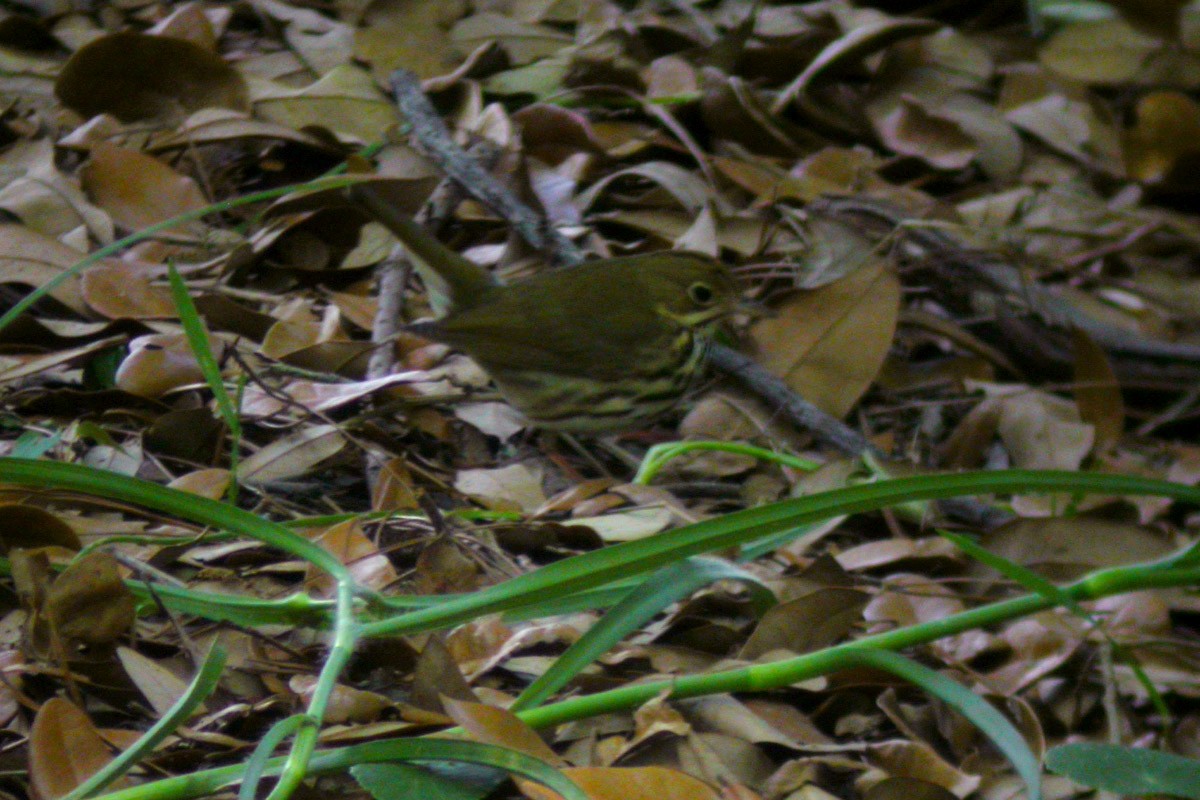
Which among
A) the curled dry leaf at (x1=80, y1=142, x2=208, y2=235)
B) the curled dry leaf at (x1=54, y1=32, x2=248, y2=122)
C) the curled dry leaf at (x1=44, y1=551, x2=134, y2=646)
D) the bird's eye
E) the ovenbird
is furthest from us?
the curled dry leaf at (x1=54, y1=32, x2=248, y2=122)

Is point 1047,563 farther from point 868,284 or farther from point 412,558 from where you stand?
point 412,558

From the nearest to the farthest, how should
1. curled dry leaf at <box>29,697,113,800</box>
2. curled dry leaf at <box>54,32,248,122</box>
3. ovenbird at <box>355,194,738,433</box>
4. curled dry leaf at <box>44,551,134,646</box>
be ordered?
curled dry leaf at <box>29,697,113,800</box> < curled dry leaf at <box>44,551,134,646</box> < ovenbird at <box>355,194,738,433</box> < curled dry leaf at <box>54,32,248,122</box>

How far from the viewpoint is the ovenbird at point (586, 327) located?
115 inches

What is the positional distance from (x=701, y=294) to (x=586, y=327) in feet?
1.04

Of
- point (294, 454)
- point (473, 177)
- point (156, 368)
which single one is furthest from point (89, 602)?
point (473, 177)

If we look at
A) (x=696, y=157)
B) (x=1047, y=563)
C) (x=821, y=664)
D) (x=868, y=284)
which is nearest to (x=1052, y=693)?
(x=1047, y=563)

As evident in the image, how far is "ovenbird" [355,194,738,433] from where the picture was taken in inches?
115

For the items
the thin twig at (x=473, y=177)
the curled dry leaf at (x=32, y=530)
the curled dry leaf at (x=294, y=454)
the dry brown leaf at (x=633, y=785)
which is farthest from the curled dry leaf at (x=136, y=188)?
the dry brown leaf at (x=633, y=785)

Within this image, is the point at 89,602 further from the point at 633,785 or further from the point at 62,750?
the point at 633,785

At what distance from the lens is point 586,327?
3184mm

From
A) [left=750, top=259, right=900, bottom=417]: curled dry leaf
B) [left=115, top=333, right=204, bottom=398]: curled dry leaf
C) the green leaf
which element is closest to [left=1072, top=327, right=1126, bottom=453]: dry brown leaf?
[left=750, top=259, right=900, bottom=417]: curled dry leaf

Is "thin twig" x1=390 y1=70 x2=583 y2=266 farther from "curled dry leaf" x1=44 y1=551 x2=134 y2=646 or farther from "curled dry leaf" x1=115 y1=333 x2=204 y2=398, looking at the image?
"curled dry leaf" x1=44 y1=551 x2=134 y2=646

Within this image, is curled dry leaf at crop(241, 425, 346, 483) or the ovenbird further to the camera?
the ovenbird

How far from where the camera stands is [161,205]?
3.19m
